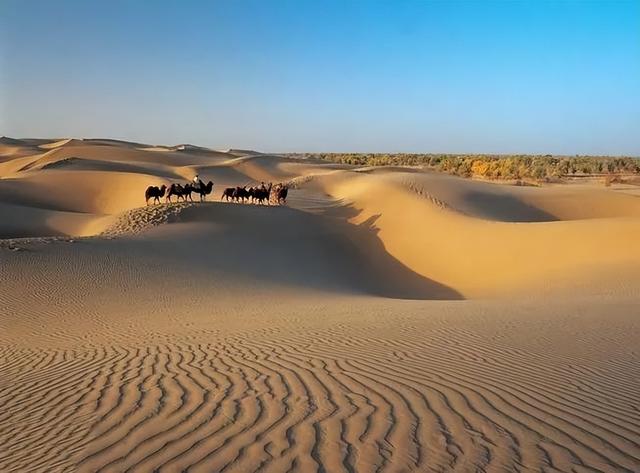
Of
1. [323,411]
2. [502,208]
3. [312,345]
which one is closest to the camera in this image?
[323,411]

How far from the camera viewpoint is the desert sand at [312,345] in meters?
4.31

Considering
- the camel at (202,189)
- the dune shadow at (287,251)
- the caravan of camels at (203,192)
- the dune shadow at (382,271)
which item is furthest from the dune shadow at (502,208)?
the camel at (202,189)

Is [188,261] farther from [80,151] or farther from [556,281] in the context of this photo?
[80,151]

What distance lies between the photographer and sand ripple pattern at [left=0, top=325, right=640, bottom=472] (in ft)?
13.4

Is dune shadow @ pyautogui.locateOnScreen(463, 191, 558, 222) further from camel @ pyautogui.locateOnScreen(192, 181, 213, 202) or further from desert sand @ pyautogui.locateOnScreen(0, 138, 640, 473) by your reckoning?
camel @ pyautogui.locateOnScreen(192, 181, 213, 202)

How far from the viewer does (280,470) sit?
151 inches

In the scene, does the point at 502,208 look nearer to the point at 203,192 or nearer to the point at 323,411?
the point at 203,192

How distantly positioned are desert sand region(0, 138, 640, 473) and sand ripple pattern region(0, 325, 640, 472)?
0.03 meters

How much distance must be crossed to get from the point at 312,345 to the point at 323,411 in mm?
3038

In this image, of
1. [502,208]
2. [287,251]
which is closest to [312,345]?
[287,251]

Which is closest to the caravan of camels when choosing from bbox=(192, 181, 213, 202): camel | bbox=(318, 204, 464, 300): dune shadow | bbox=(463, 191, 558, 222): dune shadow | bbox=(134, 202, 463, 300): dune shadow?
bbox=(192, 181, 213, 202): camel

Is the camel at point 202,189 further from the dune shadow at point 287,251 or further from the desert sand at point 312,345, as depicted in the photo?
the dune shadow at point 287,251

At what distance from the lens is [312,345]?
8.05m

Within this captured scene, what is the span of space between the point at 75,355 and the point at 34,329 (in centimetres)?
351
